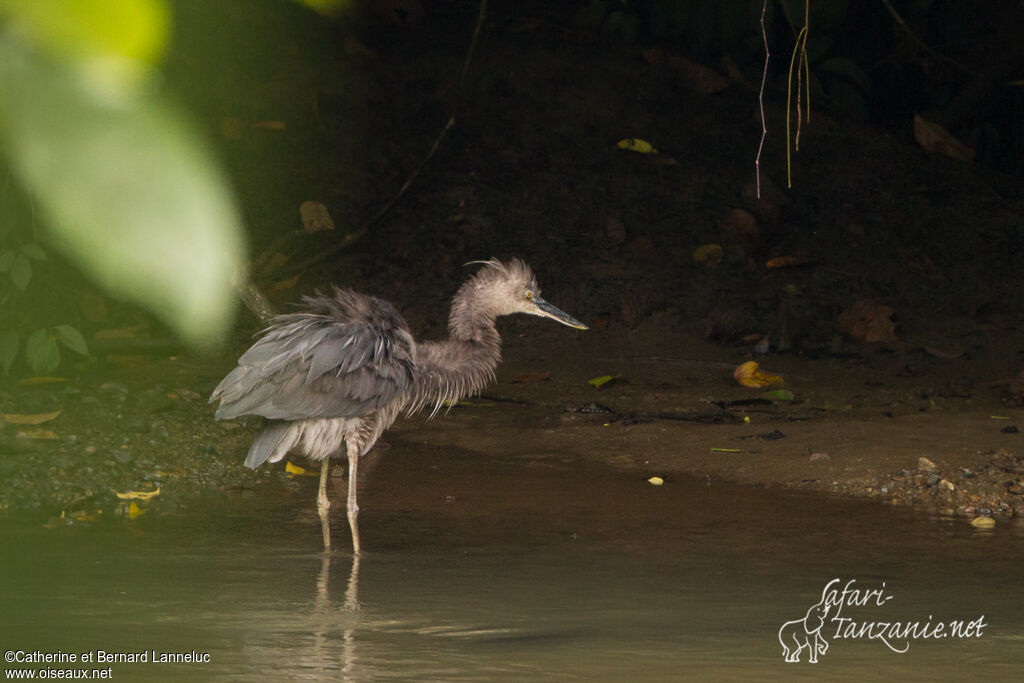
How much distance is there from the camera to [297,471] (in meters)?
7.56

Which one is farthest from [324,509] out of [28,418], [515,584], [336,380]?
[28,418]

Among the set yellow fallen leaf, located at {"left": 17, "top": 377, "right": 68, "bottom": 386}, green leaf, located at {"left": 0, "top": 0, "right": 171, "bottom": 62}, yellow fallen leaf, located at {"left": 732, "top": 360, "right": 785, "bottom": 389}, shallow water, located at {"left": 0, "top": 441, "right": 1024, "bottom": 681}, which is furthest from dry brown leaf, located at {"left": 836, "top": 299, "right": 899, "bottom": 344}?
green leaf, located at {"left": 0, "top": 0, "right": 171, "bottom": 62}

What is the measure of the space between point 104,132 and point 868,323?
878 centimetres

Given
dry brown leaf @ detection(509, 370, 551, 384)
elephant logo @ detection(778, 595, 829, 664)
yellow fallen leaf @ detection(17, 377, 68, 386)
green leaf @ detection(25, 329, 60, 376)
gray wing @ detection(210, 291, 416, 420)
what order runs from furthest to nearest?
1. dry brown leaf @ detection(509, 370, 551, 384)
2. yellow fallen leaf @ detection(17, 377, 68, 386)
3. green leaf @ detection(25, 329, 60, 376)
4. gray wing @ detection(210, 291, 416, 420)
5. elephant logo @ detection(778, 595, 829, 664)

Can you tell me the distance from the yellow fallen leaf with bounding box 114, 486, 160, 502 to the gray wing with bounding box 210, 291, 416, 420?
0.58 metres

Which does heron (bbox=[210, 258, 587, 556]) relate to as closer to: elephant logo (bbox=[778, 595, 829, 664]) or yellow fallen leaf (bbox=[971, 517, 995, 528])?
elephant logo (bbox=[778, 595, 829, 664])

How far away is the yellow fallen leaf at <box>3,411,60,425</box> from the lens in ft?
25.2

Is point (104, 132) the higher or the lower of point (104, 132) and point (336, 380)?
the lower

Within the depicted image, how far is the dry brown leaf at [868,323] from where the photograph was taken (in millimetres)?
10750

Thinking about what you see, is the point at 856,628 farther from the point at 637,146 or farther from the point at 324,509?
the point at 637,146

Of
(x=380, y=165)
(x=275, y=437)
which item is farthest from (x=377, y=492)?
(x=380, y=165)

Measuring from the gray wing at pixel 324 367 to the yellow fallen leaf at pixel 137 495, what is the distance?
22.7 inches

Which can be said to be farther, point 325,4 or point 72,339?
point 72,339

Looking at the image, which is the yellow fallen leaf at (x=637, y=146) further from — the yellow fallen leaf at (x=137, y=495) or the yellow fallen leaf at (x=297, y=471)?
the yellow fallen leaf at (x=137, y=495)
